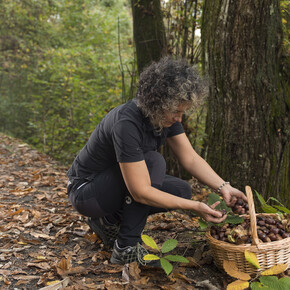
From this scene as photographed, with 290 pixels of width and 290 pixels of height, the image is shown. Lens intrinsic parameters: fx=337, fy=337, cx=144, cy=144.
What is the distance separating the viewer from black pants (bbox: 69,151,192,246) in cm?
218

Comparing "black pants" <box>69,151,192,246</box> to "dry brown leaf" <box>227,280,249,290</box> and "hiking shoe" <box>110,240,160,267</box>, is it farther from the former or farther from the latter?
"dry brown leaf" <box>227,280,249,290</box>

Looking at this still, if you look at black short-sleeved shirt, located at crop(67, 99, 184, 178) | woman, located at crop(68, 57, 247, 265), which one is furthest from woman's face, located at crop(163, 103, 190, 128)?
black short-sleeved shirt, located at crop(67, 99, 184, 178)

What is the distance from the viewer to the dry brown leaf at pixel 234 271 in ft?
5.94

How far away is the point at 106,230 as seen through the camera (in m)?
2.47

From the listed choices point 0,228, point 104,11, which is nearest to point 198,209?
point 0,228

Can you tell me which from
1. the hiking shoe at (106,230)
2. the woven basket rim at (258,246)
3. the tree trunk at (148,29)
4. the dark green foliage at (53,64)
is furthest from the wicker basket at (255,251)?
the dark green foliage at (53,64)

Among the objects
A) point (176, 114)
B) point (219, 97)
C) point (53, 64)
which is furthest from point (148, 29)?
point (53, 64)

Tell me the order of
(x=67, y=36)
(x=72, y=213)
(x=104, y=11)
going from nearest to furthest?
Answer: 1. (x=72, y=213)
2. (x=67, y=36)
3. (x=104, y=11)

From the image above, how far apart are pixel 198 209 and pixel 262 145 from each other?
1297 mm

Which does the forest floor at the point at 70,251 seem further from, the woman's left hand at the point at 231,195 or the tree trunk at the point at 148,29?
the tree trunk at the point at 148,29

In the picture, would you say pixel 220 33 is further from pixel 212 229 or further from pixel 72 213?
pixel 72 213

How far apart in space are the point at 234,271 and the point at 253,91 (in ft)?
5.42

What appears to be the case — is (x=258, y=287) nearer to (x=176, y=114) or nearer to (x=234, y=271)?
(x=234, y=271)

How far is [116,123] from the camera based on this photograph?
6.70ft
